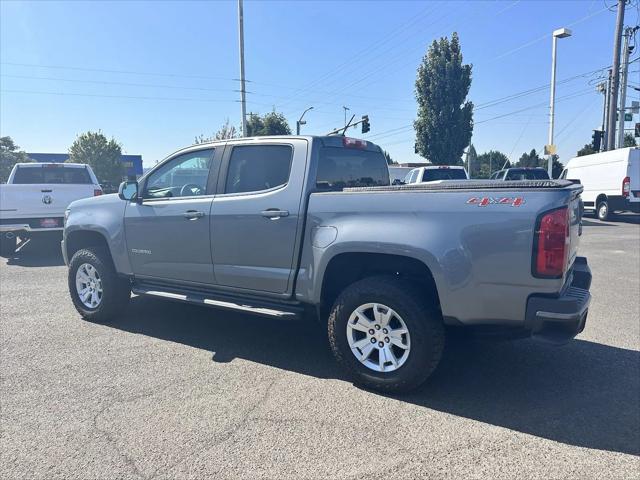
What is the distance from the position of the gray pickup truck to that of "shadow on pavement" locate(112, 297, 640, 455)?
436 millimetres

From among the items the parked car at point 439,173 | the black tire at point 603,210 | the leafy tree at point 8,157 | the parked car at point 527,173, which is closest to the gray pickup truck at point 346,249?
the parked car at point 439,173

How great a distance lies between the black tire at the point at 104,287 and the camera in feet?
16.9

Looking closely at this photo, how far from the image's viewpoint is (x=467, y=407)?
10.9ft

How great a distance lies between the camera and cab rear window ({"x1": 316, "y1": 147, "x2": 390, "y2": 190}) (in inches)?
163

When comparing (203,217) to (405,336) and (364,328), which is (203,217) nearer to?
(364,328)

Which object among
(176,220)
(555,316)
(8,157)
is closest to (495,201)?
(555,316)

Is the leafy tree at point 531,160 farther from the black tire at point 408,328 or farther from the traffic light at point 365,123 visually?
the black tire at point 408,328

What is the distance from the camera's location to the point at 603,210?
58.2ft

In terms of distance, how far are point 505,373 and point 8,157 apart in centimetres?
7284

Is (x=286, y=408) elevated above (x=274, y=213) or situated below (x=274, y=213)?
below

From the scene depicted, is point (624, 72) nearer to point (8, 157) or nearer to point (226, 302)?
point (226, 302)

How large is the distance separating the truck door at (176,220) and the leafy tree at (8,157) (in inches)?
2611

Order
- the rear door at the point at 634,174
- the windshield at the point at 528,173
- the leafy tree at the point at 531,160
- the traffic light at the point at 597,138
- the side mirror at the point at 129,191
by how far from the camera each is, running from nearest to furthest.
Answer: the side mirror at the point at 129,191 → the windshield at the point at 528,173 → the rear door at the point at 634,174 → the traffic light at the point at 597,138 → the leafy tree at the point at 531,160

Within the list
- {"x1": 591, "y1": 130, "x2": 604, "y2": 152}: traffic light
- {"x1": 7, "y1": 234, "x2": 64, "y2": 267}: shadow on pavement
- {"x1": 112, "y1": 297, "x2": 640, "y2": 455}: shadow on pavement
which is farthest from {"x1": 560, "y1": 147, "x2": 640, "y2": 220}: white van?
{"x1": 7, "y1": 234, "x2": 64, "y2": 267}: shadow on pavement
